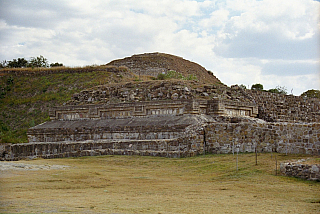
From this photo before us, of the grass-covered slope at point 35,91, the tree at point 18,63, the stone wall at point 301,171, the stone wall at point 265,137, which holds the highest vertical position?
the tree at point 18,63

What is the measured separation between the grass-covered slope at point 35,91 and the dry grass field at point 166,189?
21691mm

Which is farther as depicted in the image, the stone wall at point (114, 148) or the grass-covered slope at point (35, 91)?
the grass-covered slope at point (35, 91)

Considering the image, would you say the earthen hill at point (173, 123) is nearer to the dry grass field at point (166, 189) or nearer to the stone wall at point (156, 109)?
the stone wall at point (156, 109)

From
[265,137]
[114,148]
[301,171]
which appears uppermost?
[265,137]

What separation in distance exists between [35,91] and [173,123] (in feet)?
79.9

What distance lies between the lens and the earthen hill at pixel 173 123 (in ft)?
52.6

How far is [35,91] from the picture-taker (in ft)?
131

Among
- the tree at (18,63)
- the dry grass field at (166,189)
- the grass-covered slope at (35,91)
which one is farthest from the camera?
the tree at (18,63)

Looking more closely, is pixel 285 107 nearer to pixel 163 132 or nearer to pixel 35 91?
pixel 163 132

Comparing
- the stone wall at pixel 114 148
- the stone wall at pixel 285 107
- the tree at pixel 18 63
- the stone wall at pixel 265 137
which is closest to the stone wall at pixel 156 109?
the stone wall at pixel 285 107

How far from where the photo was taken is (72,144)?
19875mm

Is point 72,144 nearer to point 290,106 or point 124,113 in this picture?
point 124,113

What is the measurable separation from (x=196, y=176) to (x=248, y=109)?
1212cm

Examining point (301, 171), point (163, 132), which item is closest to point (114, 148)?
point (163, 132)
